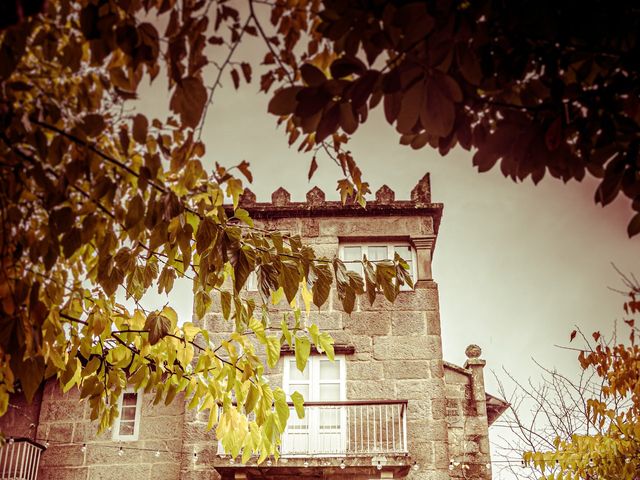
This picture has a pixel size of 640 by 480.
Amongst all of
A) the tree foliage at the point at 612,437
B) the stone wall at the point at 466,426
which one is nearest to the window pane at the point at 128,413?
the stone wall at the point at 466,426

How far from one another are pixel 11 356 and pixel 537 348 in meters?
11.0

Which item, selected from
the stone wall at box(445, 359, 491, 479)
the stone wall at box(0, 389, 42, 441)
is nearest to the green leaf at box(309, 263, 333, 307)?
the stone wall at box(445, 359, 491, 479)

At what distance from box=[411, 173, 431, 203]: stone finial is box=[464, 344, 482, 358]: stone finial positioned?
9.17 ft

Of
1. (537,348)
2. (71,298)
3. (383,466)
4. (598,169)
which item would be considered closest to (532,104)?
(598,169)

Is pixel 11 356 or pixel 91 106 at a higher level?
pixel 91 106

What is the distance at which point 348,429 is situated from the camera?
35.4ft

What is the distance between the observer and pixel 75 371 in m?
3.21

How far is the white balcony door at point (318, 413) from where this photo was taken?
35.4 feet

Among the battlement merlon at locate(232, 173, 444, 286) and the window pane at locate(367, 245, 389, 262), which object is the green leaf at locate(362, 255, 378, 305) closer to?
the battlement merlon at locate(232, 173, 444, 286)

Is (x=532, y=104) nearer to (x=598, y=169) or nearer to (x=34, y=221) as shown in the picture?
(x=598, y=169)

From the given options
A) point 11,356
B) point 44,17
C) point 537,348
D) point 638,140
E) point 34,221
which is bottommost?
point 11,356

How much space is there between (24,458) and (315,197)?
676cm

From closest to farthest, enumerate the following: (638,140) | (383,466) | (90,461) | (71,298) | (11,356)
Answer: (638,140) → (11,356) → (71,298) → (383,466) → (90,461)

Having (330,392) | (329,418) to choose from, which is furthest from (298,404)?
(330,392)
